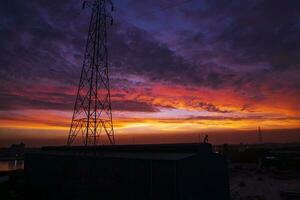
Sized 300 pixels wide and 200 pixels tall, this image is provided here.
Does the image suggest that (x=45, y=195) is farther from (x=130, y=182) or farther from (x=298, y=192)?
(x=298, y=192)

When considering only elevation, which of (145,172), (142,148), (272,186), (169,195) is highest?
(142,148)

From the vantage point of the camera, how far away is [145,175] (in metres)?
24.3

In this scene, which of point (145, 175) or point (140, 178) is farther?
point (140, 178)

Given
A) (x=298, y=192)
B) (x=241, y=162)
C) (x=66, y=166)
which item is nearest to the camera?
(x=66, y=166)

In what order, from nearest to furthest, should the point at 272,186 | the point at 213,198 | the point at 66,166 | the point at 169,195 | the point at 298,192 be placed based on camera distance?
the point at 169,195 < the point at 213,198 < the point at 66,166 < the point at 298,192 < the point at 272,186

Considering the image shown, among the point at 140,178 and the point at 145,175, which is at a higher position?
the point at 145,175

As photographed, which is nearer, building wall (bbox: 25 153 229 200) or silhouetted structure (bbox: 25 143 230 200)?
building wall (bbox: 25 153 229 200)

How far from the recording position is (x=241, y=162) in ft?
295

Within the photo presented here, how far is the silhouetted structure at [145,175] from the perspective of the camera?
906 inches

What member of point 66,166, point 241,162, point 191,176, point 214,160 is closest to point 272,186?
point 214,160

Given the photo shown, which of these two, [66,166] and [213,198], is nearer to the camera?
[213,198]

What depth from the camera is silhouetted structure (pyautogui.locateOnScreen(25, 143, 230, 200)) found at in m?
23.0

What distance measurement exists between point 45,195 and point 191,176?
2006 centimetres

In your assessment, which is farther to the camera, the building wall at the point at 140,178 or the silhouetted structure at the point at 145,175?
the silhouetted structure at the point at 145,175
